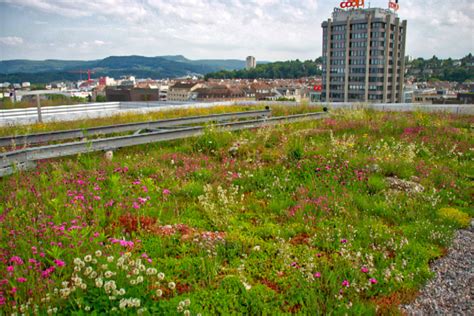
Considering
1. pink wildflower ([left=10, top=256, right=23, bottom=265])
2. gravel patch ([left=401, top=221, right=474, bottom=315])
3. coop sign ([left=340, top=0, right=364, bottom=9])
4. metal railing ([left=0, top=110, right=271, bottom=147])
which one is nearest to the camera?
pink wildflower ([left=10, top=256, right=23, bottom=265])

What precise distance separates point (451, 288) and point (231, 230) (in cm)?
281

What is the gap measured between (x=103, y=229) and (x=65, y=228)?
1.81 ft

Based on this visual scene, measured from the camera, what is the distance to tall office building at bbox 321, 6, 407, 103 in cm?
11731

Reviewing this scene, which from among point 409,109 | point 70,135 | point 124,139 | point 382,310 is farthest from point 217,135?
point 409,109

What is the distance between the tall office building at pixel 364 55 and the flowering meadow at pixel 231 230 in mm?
115496

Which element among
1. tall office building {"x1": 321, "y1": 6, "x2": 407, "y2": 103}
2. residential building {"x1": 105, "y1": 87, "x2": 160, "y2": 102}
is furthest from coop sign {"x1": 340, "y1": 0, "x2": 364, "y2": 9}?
residential building {"x1": 105, "y1": 87, "x2": 160, "y2": 102}

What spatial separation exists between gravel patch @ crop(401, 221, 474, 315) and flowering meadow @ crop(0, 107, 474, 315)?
0.47 feet

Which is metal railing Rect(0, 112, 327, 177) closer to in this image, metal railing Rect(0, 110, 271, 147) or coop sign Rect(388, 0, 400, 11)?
metal railing Rect(0, 110, 271, 147)

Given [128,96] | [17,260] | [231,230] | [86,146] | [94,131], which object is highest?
[128,96]

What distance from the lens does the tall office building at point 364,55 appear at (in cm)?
11731

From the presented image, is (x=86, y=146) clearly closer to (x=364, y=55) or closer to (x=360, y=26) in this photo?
(x=364, y=55)

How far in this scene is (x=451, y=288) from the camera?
4.37 metres

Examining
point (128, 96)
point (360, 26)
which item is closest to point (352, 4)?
point (360, 26)

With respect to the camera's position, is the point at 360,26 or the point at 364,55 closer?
the point at 364,55
